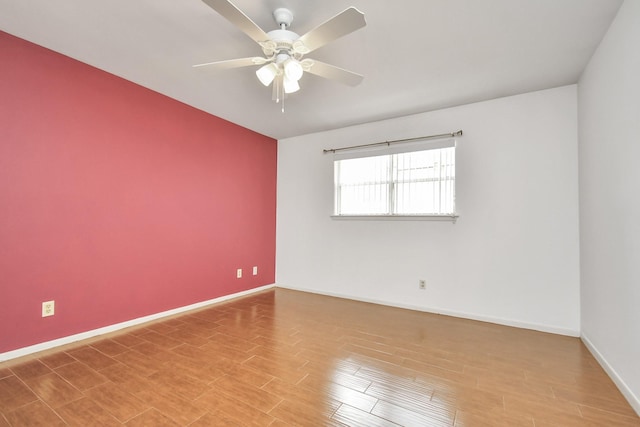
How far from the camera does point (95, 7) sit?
1861 millimetres

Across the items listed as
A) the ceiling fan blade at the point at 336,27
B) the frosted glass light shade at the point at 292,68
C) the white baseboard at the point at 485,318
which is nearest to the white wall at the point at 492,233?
the white baseboard at the point at 485,318

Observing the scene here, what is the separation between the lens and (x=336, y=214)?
13.9 ft

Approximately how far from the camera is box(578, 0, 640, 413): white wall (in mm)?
1693

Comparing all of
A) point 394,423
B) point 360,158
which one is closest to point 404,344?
point 394,423

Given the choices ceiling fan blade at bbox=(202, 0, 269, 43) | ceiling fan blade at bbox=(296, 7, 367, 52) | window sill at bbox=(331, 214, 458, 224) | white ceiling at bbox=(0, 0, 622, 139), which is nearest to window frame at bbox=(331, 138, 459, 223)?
window sill at bbox=(331, 214, 458, 224)

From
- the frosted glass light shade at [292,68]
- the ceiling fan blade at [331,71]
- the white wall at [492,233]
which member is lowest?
the white wall at [492,233]

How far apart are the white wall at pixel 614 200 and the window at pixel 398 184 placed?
121cm

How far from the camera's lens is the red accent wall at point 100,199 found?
7.22 feet

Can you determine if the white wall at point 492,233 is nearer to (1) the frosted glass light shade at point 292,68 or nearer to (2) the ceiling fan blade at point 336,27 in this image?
(1) the frosted glass light shade at point 292,68

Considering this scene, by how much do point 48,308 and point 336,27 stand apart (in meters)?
3.05

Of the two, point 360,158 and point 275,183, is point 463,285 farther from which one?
point 275,183

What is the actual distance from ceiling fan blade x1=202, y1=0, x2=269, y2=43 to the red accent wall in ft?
6.38

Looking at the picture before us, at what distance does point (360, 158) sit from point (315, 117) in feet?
2.77

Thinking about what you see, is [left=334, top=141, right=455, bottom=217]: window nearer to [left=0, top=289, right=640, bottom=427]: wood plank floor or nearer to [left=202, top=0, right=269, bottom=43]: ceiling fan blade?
[left=0, top=289, right=640, bottom=427]: wood plank floor
